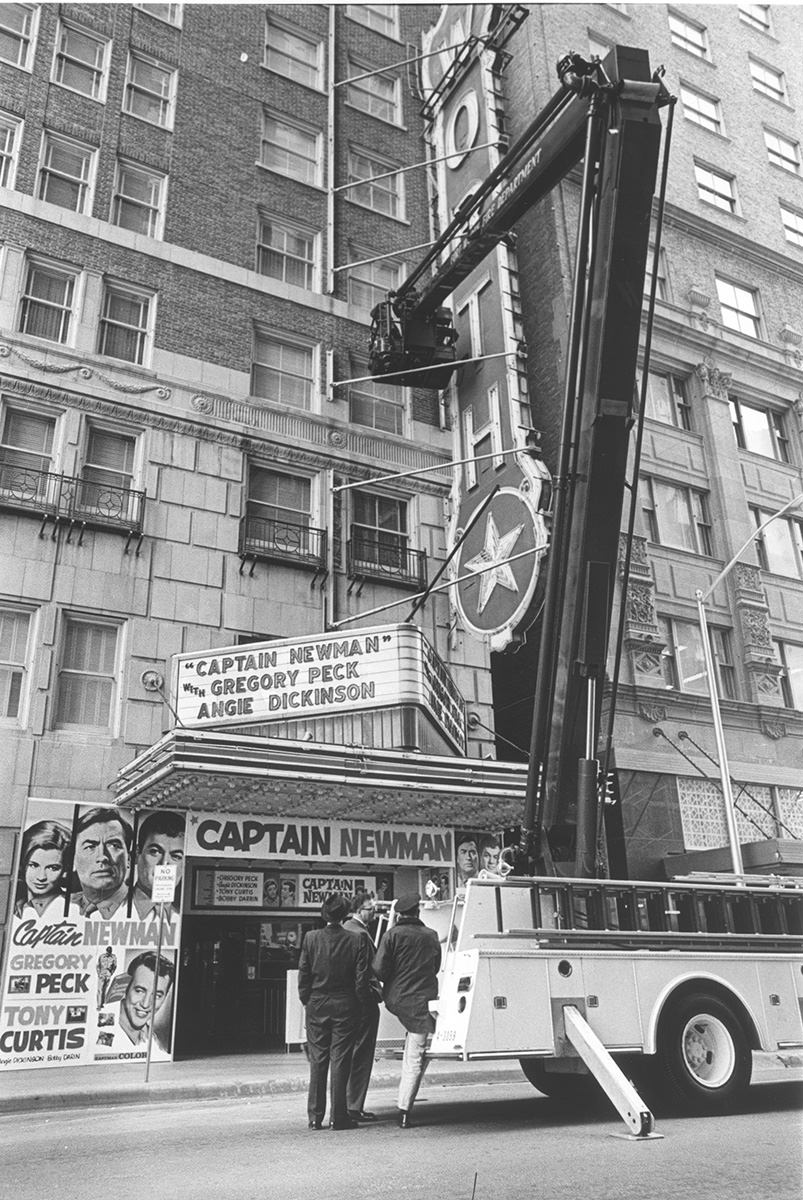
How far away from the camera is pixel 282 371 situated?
23422 millimetres

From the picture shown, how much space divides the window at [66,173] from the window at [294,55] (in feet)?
23.8

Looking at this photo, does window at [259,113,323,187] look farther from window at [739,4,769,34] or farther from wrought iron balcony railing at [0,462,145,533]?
window at [739,4,769,34]

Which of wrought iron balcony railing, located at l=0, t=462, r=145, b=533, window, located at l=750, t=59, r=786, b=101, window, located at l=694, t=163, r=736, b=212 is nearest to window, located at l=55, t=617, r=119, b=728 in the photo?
wrought iron balcony railing, located at l=0, t=462, r=145, b=533

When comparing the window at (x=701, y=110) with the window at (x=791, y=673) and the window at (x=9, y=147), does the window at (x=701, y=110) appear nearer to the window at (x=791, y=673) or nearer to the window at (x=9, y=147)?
the window at (x=791, y=673)

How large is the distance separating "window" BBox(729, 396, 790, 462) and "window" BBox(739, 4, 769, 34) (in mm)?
19481

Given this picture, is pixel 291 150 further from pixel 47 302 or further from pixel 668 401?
pixel 668 401

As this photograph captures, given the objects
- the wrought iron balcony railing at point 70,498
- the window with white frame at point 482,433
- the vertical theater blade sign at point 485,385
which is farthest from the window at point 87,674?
the window with white frame at point 482,433

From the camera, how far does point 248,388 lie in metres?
22.4

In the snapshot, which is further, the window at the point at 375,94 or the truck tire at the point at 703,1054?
the window at the point at 375,94

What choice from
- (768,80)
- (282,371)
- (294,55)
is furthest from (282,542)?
(768,80)

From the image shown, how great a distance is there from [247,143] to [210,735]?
1741 centimetres

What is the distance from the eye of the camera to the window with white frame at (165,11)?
2545 cm

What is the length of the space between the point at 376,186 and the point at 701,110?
16.4 m

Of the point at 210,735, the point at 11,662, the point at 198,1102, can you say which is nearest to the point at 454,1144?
the point at 198,1102
